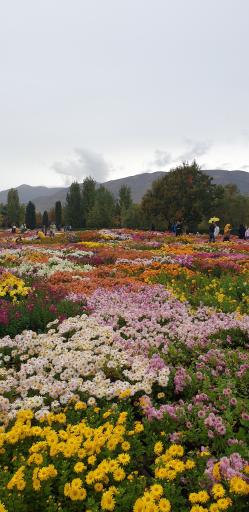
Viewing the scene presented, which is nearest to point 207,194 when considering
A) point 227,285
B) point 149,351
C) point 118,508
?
point 227,285

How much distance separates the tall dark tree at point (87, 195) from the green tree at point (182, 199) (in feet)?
93.3

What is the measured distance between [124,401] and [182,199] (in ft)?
180

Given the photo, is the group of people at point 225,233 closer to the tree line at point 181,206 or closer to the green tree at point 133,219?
the tree line at point 181,206

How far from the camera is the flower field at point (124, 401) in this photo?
4145mm

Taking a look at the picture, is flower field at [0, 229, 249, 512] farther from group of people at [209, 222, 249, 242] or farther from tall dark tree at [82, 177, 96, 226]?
tall dark tree at [82, 177, 96, 226]

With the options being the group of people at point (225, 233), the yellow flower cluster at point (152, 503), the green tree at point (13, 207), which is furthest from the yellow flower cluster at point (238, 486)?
the green tree at point (13, 207)

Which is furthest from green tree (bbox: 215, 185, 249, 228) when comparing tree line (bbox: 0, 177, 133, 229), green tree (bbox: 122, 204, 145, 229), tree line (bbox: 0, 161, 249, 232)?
tree line (bbox: 0, 177, 133, 229)

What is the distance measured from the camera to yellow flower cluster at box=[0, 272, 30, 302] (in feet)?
38.0

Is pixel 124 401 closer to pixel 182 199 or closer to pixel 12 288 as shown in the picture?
pixel 12 288

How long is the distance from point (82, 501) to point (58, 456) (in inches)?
21.6

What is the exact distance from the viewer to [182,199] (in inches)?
2335

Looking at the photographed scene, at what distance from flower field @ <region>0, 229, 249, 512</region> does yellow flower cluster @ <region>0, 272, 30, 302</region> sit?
0.15 m

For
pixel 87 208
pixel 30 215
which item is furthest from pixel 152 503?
pixel 30 215

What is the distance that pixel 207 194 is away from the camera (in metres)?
60.2
